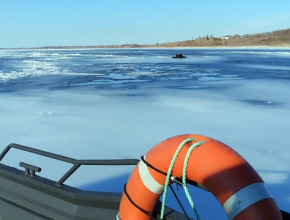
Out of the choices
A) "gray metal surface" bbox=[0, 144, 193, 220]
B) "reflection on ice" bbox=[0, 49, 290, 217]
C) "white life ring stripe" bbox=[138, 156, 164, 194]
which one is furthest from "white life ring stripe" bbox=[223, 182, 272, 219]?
"reflection on ice" bbox=[0, 49, 290, 217]

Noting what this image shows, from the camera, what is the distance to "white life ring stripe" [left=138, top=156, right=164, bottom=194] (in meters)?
1.42

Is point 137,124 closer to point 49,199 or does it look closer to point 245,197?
point 49,199

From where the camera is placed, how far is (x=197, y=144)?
130cm

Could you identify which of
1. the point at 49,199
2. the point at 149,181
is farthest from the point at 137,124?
the point at 149,181

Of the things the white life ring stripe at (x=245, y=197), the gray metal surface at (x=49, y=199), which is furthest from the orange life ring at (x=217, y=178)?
the gray metal surface at (x=49, y=199)

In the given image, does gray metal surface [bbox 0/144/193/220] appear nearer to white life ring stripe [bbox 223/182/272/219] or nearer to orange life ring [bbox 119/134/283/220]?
orange life ring [bbox 119/134/283/220]

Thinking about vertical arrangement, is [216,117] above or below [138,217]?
below

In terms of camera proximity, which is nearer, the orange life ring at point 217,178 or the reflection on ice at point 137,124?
the orange life ring at point 217,178

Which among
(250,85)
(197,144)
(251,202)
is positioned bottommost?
(250,85)

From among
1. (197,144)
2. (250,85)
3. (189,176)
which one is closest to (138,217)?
(189,176)

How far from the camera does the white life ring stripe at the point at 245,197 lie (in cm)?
116

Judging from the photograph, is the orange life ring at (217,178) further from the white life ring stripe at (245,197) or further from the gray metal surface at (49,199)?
the gray metal surface at (49,199)

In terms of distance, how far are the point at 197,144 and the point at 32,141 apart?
9.65ft

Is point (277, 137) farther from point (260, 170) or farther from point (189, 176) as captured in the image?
point (189, 176)
